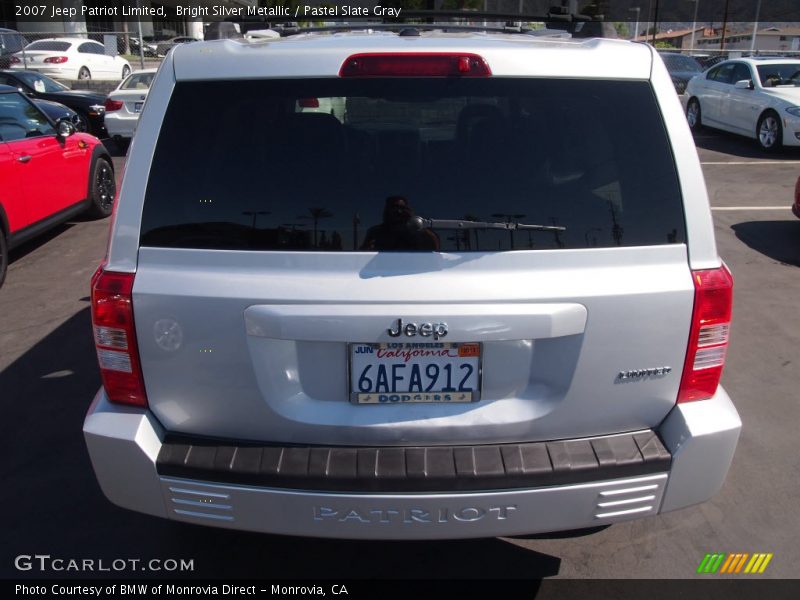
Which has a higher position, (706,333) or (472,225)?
(472,225)

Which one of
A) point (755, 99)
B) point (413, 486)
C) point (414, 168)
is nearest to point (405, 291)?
point (414, 168)

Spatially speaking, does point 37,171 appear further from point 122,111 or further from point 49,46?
point 49,46

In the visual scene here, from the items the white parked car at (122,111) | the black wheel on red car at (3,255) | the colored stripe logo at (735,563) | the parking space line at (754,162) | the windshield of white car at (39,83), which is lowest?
the parking space line at (754,162)

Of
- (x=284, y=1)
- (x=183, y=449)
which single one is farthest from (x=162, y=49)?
(x=183, y=449)

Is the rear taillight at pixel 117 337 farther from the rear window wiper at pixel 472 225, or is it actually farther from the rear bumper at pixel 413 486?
the rear window wiper at pixel 472 225

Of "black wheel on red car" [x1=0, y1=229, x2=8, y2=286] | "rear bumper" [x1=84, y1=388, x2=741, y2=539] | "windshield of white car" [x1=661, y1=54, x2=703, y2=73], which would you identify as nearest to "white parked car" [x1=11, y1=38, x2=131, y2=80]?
"windshield of white car" [x1=661, y1=54, x2=703, y2=73]

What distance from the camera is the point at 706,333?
2400 mm

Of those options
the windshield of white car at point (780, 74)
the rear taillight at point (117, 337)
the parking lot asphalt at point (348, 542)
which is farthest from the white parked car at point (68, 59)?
the rear taillight at point (117, 337)

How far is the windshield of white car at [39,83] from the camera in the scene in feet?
47.4

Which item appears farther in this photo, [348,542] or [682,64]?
[682,64]

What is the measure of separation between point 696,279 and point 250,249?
4.84 feet

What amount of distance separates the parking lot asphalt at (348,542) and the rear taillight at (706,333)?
38.6 inches

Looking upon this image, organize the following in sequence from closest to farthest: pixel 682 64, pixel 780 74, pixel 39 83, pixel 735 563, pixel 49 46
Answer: pixel 735 563
pixel 780 74
pixel 39 83
pixel 682 64
pixel 49 46

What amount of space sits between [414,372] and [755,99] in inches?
541
